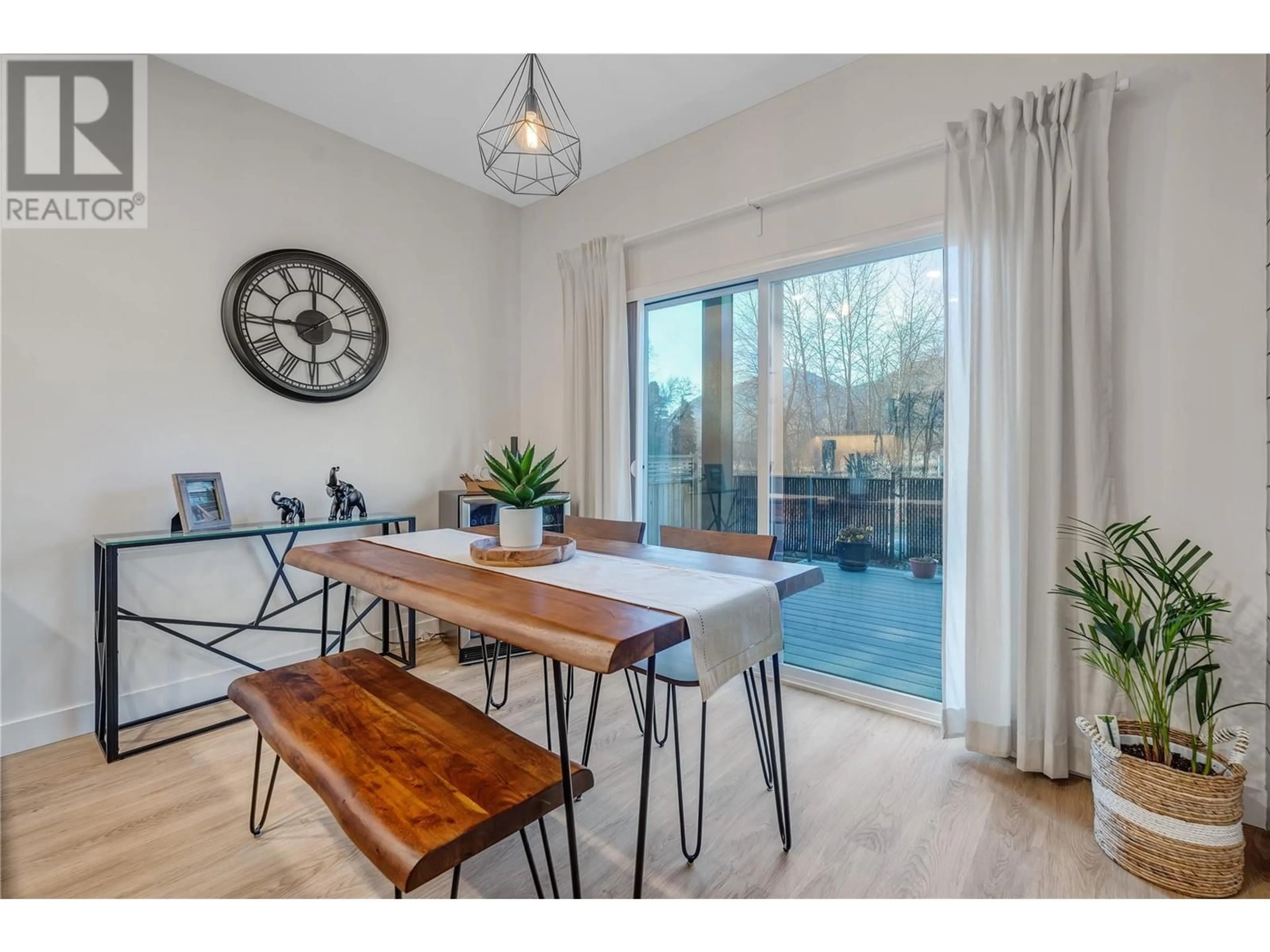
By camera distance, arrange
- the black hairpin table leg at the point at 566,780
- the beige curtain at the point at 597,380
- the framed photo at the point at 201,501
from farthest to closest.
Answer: the beige curtain at the point at 597,380
the framed photo at the point at 201,501
the black hairpin table leg at the point at 566,780

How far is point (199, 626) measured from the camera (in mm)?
2562

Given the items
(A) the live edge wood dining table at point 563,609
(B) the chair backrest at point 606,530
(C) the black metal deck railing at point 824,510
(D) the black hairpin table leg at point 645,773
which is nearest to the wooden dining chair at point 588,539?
(B) the chair backrest at point 606,530

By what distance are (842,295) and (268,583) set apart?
3.05m

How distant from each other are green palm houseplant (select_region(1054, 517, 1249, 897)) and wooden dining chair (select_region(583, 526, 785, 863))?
0.91 m

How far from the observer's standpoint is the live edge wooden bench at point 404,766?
3.18 ft

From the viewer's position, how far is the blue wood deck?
2469mm

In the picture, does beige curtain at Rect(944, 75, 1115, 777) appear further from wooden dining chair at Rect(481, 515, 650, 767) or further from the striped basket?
wooden dining chair at Rect(481, 515, 650, 767)

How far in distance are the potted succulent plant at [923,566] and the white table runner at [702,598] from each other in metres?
1.31

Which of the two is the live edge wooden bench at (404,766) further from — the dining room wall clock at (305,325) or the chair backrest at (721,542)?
the dining room wall clock at (305,325)

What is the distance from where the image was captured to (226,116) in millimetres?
2623

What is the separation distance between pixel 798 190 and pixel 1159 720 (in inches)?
91.0

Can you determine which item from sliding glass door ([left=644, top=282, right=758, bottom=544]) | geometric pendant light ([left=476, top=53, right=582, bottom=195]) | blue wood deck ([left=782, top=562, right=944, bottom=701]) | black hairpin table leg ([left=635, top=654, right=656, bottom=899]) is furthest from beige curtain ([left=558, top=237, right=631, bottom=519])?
black hairpin table leg ([left=635, top=654, right=656, bottom=899])

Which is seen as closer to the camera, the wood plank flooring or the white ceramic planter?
the wood plank flooring
